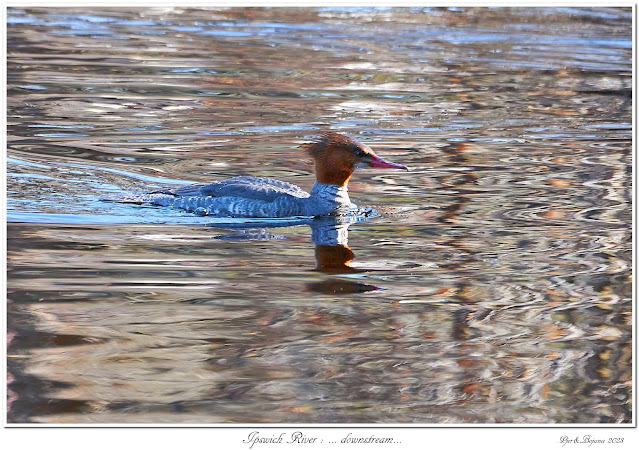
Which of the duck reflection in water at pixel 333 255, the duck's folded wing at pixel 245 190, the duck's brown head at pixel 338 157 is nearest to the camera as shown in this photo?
the duck reflection in water at pixel 333 255

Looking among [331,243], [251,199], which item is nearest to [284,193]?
[251,199]

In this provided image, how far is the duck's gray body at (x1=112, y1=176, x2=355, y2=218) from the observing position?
8953 mm

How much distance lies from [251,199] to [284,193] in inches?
12.2

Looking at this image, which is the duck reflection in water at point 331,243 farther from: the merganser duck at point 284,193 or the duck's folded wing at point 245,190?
the duck's folded wing at point 245,190

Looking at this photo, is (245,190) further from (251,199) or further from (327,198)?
(327,198)

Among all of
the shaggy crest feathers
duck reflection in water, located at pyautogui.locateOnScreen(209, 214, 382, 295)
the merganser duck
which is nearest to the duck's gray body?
the merganser duck

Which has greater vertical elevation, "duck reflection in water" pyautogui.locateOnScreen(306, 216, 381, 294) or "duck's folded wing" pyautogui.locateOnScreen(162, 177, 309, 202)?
"duck's folded wing" pyautogui.locateOnScreen(162, 177, 309, 202)

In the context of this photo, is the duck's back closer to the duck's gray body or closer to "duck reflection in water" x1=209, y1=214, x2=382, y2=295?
the duck's gray body

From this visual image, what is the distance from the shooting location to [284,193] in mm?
9055

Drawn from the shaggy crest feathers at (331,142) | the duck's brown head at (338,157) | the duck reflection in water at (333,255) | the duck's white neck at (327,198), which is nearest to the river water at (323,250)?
the duck reflection in water at (333,255)

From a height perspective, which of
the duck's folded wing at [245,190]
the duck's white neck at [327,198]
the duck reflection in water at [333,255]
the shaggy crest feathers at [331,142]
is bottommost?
the duck reflection in water at [333,255]

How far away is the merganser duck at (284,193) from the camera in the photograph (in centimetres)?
895

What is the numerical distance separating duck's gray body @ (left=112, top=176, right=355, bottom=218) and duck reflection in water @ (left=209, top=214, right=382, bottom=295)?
138 millimetres
